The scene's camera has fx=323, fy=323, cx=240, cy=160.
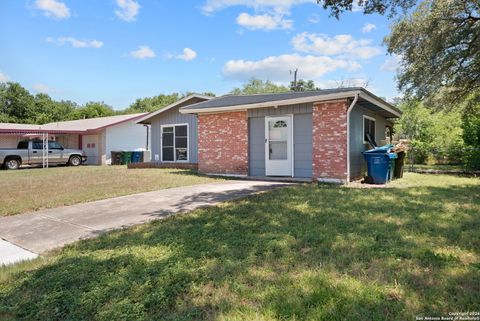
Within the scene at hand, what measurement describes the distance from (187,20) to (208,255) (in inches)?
558

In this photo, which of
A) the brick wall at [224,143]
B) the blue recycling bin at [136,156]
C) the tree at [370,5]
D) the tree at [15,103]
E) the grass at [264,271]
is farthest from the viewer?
the tree at [15,103]

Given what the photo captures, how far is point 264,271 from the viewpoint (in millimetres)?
3230

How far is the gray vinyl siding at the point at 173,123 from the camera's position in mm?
16781

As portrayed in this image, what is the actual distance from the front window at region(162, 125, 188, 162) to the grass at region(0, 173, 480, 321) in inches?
476

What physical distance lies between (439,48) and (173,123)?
12.5 metres

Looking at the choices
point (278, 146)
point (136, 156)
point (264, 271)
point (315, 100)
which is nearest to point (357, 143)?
point (315, 100)

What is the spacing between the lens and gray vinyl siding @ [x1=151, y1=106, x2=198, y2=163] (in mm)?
16781

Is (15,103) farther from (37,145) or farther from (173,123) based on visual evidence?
(173,123)

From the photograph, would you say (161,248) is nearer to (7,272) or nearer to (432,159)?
(7,272)

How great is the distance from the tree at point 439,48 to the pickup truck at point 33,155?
19969 millimetres

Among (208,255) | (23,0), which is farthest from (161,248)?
(23,0)

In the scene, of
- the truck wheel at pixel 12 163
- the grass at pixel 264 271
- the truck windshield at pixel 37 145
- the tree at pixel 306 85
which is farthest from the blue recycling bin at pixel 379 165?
the tree at pixel 306 85

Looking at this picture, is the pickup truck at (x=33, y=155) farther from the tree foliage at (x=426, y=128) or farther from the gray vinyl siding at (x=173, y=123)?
the tree foliage at (x=426, y=128)

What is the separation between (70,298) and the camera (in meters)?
2.94
